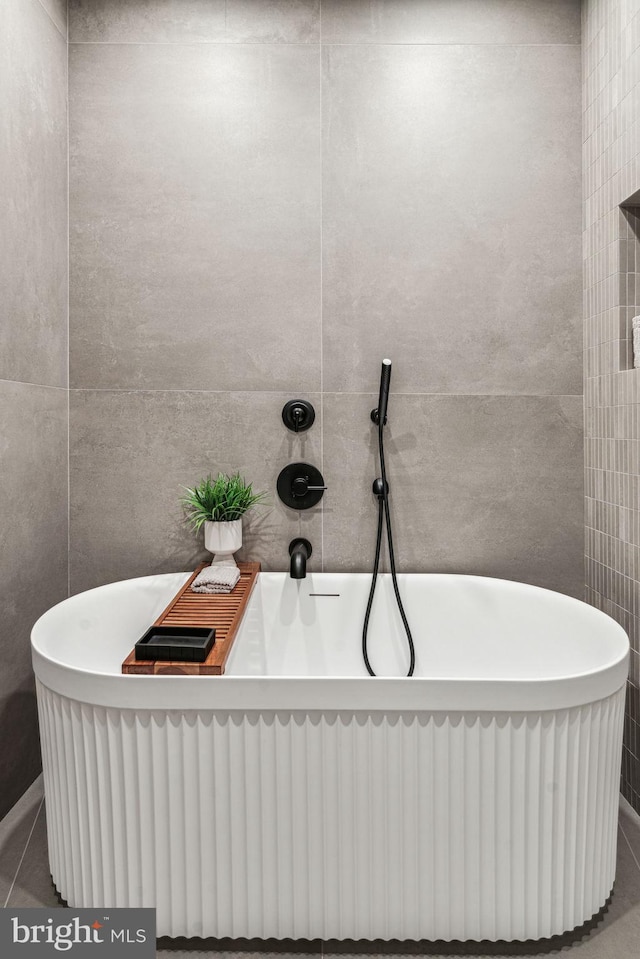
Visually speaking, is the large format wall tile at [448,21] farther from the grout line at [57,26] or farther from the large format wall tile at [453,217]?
the grout line at [57,26]

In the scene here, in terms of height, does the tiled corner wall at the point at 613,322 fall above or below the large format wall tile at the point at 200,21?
below

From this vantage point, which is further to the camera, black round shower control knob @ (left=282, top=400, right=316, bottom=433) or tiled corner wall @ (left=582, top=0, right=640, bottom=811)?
black round shower control knob @ (left=282, top=400, right=316, bottom=433)

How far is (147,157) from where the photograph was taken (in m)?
2.09

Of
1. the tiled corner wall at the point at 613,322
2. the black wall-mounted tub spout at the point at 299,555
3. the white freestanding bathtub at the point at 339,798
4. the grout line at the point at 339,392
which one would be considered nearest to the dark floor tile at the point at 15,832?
the white freestanding bathtub at the point at 339,798

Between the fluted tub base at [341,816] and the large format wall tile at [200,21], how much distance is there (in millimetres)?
2184

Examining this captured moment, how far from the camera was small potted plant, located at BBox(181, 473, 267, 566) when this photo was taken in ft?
6.53

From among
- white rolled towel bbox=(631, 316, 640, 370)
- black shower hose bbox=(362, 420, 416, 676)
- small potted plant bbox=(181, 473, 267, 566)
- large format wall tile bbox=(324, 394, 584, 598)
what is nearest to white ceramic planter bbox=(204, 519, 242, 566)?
small potted plant bbox=(181, 473, 267, 566)

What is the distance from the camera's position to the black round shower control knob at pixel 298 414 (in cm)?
208

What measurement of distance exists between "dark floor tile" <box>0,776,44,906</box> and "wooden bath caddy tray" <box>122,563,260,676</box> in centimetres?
61

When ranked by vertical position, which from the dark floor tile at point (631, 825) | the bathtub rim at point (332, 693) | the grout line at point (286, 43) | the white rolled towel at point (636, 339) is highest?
the grout line at point (286, 43)

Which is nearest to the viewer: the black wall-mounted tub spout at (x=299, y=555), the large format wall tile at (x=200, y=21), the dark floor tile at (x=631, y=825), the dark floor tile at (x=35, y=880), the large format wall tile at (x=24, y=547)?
the dark floor tile at (x=35, y=880)

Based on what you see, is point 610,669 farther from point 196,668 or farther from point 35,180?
point 35,180

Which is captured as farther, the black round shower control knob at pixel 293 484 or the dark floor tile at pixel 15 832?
the black round shower control knob at pixel 293 484

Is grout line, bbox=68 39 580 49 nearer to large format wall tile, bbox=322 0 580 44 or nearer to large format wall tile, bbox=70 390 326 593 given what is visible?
large format wall tile, bbox=322 0 580 44
